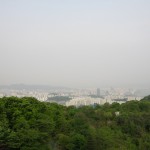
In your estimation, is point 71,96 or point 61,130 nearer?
point 61,130

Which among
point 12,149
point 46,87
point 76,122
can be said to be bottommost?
point 12,149

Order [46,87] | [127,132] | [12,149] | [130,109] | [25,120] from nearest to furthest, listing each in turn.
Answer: [12,149] < [25,120] < [127,132] < [130,109] < [46,87]

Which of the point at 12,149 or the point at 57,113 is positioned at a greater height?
the point at 57,113

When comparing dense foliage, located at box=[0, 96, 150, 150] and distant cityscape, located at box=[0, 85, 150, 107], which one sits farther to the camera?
distant cityscape, located at box=[0, 85, 150, 107]

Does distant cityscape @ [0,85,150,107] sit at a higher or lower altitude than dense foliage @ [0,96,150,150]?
higher

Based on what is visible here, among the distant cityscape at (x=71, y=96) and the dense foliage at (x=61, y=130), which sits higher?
the distant cityscape at (x=71, y=96)

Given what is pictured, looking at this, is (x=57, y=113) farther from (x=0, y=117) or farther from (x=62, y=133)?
(x=0, y=117)

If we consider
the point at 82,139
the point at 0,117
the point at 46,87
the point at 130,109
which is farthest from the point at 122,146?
the point at 46,87

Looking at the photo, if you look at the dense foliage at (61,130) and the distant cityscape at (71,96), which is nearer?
the dense foliage at (61,130)
